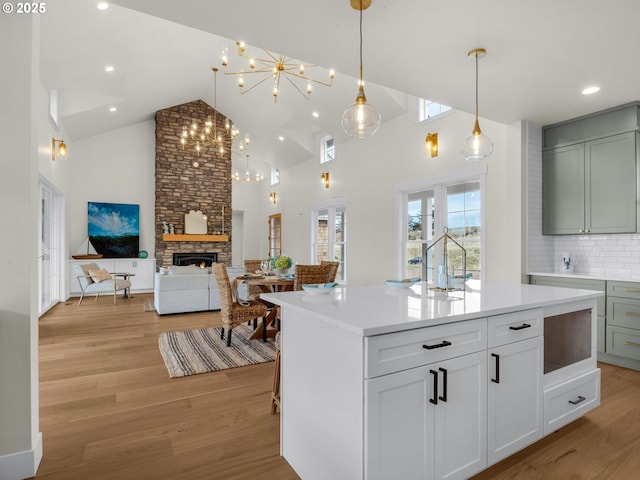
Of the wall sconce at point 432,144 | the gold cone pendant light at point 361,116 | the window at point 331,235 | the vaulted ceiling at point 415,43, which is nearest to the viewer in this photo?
the vaulted ceiling at point 415,43

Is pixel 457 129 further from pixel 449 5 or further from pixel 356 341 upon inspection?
pixel 356 341

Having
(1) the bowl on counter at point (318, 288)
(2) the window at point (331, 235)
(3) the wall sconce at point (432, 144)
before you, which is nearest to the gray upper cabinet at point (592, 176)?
(3) the wall sconce at point (432, 144)

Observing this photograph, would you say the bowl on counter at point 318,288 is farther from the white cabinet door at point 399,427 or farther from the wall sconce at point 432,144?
the wall sconce at point 432,144

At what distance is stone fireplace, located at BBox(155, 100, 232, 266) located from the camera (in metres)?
9.16

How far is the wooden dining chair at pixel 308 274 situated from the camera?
406cm

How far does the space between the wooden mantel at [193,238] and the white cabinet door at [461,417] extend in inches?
339

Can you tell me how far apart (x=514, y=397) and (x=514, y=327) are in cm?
38

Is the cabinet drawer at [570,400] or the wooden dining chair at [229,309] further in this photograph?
the wooden dining chair at [229,309]

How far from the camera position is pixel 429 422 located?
5.11ft

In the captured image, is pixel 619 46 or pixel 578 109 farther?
pixel 578 109

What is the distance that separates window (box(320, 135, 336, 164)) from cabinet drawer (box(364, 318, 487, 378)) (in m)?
6.51

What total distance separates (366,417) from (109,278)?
286 inches

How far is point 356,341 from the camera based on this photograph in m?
1.42

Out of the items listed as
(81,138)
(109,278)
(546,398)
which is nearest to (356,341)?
(546,398)
